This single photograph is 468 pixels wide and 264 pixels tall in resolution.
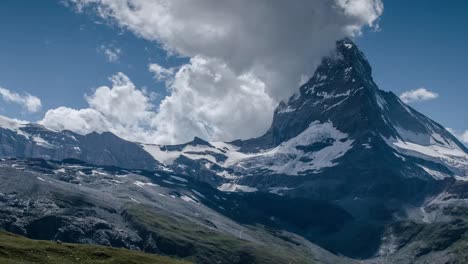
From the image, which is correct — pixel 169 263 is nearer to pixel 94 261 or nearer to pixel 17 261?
pixel 94 261

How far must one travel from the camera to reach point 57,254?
4569 inches

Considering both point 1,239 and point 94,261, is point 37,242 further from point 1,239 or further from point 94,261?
point 94,261

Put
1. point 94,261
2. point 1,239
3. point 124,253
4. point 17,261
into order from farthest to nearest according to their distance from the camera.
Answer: point 124,253
point 1,239
point 94,261
point 17,261

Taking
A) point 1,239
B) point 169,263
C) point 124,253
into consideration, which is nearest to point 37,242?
point 1,239

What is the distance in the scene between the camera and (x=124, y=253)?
133125 mm

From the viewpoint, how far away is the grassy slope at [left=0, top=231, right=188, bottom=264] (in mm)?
108000

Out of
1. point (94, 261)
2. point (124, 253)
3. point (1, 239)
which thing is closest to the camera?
point (94, 261)

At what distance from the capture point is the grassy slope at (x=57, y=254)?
108000 mm

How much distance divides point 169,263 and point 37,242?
91.4ft

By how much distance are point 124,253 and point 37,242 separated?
17.8m

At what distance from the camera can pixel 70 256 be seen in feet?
384

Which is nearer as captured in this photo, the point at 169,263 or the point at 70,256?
the point at 70,256

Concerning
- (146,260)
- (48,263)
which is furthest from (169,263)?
(48,263)

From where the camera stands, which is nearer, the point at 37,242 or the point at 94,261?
the point at 94,261
